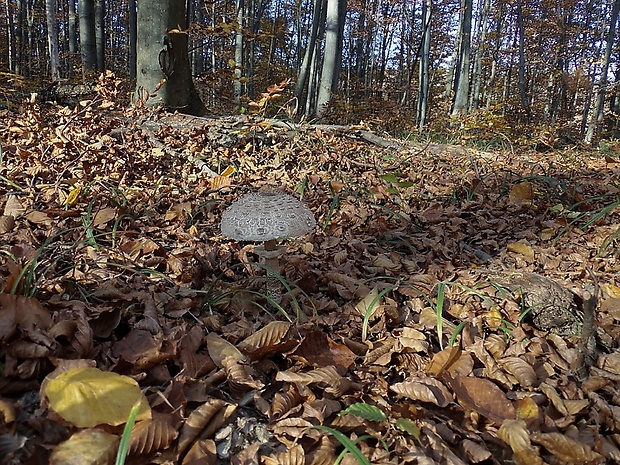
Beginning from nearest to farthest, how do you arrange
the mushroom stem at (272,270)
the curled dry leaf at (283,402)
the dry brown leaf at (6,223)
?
the curled dry leaf at (283,402)
the mushroom stem at (272,270)
the dry brown leaf at (6,223)

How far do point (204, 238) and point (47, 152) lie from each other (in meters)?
2.36

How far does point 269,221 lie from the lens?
2471mm

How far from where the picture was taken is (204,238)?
3.58 m

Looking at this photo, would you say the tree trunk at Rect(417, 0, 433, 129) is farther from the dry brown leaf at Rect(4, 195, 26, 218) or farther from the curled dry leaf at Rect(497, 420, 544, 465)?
the curled dry leaf at Rect(497, 420, 544, 465)

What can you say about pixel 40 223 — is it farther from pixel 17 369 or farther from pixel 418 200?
pixel 418 200

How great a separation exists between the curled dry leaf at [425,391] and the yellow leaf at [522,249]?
2.14 meters

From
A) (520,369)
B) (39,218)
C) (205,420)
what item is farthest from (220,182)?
(520,369)

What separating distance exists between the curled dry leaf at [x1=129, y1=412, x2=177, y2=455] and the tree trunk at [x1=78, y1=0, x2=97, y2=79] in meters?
11.5

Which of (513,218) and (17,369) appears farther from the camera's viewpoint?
(513,218)

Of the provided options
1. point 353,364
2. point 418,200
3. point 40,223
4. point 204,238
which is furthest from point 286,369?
point 418,200

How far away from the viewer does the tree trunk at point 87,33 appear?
1059cm

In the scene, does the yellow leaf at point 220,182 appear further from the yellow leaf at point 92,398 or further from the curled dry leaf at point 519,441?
the curled dry leaf at point 519,441

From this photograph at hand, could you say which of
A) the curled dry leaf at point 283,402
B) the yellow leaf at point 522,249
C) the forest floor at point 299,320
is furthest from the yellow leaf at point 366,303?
the yellow leaf at point 522,249

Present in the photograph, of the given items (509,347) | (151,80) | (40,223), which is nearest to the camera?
(509,347)
